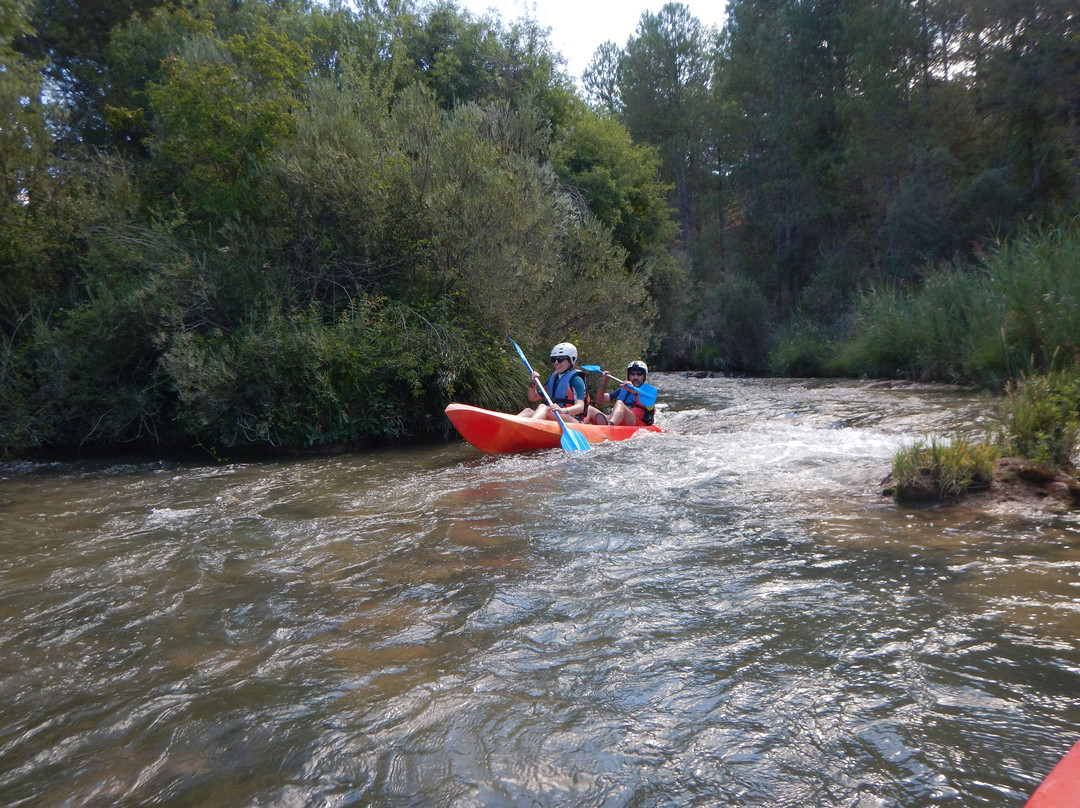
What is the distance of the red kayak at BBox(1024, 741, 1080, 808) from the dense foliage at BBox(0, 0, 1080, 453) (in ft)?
22.5

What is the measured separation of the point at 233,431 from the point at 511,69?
1176 centimetres

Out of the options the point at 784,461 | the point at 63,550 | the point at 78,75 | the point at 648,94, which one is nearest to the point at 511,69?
the point at 78,75

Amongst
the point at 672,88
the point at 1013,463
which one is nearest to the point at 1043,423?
the point at 1013,463

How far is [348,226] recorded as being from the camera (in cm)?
883

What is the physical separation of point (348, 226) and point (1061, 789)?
335 inches

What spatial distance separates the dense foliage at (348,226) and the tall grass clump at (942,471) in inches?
130

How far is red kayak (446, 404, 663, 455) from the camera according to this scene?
24.2ft

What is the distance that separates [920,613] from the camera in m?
3.12

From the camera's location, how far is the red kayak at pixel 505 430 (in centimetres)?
736

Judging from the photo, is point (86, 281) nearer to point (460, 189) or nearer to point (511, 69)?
point (460, 189)

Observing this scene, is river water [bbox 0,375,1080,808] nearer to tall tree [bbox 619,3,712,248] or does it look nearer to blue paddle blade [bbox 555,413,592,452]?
blue paddle blade [bbox 555,413,592,452]

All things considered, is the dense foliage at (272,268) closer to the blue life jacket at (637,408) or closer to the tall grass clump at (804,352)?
the blue life jacket at (637,408)

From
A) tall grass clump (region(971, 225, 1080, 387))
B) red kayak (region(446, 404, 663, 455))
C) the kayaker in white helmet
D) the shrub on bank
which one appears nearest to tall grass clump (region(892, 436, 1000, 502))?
the shrub on bank

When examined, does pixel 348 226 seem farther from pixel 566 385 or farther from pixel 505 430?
pixel 505 430
